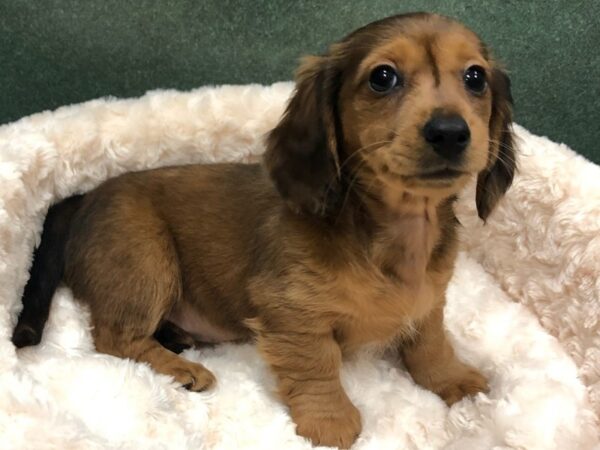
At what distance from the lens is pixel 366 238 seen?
1611mm

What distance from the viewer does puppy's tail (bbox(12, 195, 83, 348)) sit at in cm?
180

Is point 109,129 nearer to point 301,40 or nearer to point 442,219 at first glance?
point 301,40

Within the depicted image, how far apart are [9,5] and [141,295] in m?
1.22

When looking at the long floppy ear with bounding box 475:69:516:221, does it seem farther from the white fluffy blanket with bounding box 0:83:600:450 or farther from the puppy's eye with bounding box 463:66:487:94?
the white fluffy blanket with bounding box 0:83:600:450

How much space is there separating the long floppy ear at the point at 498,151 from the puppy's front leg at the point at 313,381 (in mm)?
507

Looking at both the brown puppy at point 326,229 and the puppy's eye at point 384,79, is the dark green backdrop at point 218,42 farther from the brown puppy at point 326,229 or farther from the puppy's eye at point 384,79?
the puppy's eye at point 384,79

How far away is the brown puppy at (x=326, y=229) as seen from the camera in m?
1.47

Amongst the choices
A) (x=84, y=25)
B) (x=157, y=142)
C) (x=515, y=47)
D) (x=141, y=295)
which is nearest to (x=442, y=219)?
(x=141, y=295)

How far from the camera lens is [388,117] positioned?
57.1 inches

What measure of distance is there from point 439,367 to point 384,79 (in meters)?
0.80

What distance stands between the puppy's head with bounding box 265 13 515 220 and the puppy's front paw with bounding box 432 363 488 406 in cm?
56

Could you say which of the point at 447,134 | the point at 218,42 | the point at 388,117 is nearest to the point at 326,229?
the point at 388,117

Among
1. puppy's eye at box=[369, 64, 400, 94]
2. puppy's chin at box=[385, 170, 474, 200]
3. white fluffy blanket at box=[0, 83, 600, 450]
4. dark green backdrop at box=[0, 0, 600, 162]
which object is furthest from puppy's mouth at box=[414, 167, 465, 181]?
dark green backdrop at box=[0, 0, 600, 162]

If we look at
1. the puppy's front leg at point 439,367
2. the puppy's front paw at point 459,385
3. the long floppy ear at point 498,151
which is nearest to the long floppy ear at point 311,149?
the long floppy ear at point 498,151
